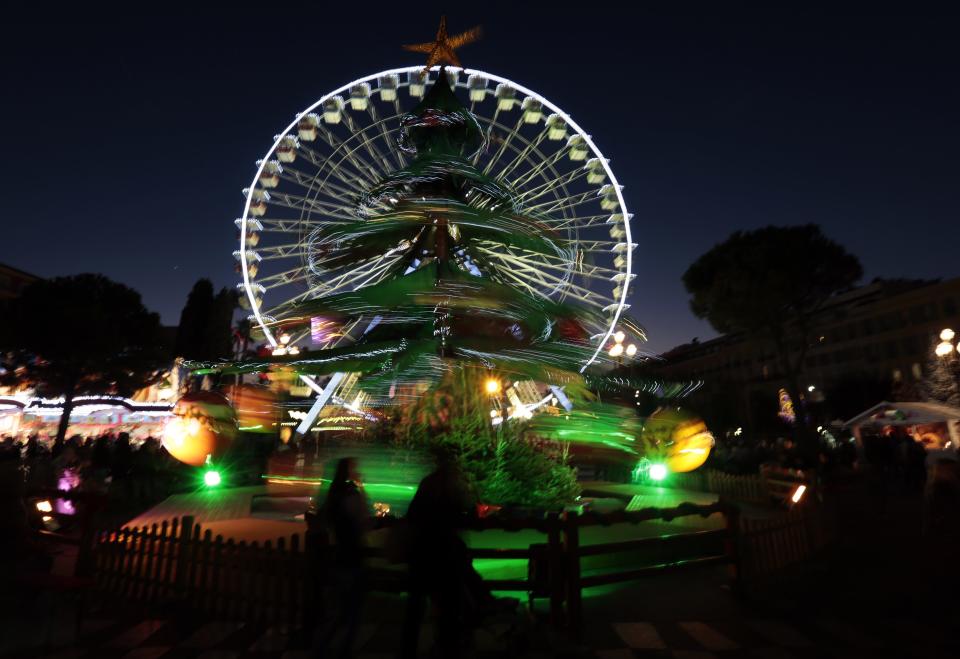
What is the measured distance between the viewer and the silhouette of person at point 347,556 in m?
4.62

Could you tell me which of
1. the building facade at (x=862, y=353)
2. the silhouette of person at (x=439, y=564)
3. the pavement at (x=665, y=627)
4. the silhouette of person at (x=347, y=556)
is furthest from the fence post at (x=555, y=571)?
the building facade at (x=862, y=353)

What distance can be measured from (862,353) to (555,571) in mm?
65997

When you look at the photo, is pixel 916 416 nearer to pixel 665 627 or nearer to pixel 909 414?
pixel 909 414

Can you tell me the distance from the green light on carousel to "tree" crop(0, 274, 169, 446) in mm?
20785

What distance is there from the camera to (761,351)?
72812 mm

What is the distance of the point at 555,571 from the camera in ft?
17.7

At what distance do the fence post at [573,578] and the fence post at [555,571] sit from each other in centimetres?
8

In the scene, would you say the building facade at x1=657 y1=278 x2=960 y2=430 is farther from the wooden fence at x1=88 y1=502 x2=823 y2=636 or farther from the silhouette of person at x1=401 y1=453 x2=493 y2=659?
the silhouette of person at x1=401 y1=453 x2=493 y2=659

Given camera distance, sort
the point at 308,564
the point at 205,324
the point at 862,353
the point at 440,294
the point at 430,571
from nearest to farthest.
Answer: the point at 430,571 < the point at 308,564 < the point at 440,294 < the point at 205,324 < the point at 862,353

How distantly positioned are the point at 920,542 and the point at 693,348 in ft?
320

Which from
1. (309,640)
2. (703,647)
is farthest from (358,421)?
(703,647)

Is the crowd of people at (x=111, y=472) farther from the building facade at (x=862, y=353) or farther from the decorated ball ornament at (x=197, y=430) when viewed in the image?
the building facade at (x=862, y=353)

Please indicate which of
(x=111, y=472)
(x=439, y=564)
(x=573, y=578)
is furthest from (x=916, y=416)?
(x=111, y=472)

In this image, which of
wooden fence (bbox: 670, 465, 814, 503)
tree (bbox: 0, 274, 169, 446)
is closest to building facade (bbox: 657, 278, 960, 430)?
wooden fence (bbox: 670, 465, 814, 503)
